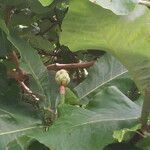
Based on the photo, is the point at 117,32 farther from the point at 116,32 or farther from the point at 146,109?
the point at 146,109

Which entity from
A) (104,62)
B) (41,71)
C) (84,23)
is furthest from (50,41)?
(84,23)

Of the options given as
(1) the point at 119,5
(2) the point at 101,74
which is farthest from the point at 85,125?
(2) the point at 101,74

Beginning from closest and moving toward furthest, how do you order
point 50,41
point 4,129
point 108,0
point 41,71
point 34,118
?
point 108,0 < point 4,129 < point 34,118 < point 41,71 < point 50,41

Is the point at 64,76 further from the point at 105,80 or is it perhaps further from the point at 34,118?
the point at 105,80

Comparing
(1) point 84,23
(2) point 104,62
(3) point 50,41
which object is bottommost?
(3) point 50,41

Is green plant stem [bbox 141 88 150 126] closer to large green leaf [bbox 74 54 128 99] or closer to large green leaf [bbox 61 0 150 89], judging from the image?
large green leaf [bbox 61 0 150 89]

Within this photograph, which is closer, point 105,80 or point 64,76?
point 64,76
